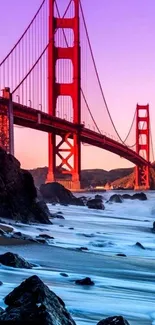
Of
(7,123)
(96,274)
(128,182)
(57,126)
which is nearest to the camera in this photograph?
(96,274)

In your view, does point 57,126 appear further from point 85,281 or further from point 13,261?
point 85,281

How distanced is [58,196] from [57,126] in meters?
11.6

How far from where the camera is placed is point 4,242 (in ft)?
16.2

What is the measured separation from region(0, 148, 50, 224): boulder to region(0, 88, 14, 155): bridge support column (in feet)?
49.5

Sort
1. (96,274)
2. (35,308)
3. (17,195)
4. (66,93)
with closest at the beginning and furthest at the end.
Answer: (35,308) → (96,274) → (17,195) → (66,93)

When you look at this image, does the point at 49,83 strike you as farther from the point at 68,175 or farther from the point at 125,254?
the point at 125,254

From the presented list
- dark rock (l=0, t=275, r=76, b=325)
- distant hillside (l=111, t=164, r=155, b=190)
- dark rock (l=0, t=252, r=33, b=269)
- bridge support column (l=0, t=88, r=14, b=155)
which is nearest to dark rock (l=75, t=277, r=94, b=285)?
dark rock (l=0, t=252, r=33, b=269)

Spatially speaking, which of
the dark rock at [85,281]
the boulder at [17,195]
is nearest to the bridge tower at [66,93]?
the boulder at [17,195]

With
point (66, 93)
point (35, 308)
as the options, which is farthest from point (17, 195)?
point (66, 93)

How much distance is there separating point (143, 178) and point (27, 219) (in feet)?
111

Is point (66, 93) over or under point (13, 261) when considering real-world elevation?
over

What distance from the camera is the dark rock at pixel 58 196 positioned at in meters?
15.5

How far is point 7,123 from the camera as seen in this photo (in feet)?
77.9

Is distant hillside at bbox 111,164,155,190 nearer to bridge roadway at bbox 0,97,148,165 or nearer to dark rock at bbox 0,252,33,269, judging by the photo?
bridge roadway at bbox 0,97,148,165
